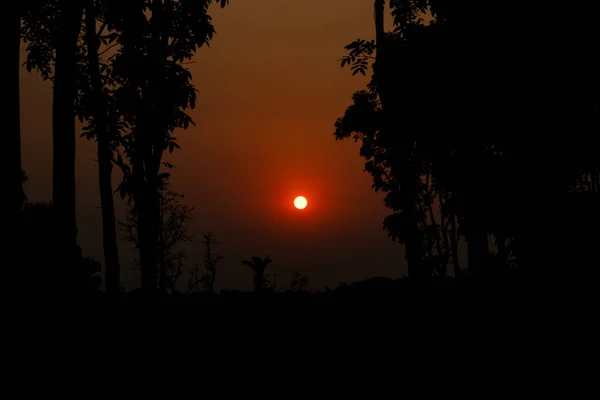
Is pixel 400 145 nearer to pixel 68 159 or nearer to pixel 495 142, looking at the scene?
pixel 495 142

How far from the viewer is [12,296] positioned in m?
8.47

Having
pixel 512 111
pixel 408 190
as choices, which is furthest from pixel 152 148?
pixel 512 111

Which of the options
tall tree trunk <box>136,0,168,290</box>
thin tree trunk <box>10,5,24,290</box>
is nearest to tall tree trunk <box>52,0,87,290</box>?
tall tree trunk <box>136,0,168,290</box>

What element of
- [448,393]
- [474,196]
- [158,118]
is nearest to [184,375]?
[448,393]

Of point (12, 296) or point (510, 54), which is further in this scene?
point (510, 54)

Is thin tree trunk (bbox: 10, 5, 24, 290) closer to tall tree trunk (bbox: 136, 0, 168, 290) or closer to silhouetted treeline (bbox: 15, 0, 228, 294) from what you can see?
silhouetted treeline (bbox: 15, 0, 228, 294)

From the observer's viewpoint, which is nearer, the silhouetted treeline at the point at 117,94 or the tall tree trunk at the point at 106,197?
the silhouetted treeline at the point at 117,94

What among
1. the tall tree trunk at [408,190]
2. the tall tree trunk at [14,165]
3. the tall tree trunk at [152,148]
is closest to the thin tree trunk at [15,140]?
the tall tree trunk at [14,165]

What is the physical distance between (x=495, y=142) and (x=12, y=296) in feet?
36.6

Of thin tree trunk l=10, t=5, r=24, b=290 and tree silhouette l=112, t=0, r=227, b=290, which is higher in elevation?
tree silhouette l=112, t=0, r=227, b=290

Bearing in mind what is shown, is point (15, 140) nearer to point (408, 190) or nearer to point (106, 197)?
point (106, 197)

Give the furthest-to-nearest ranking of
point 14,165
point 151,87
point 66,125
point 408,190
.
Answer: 1. point 408,190
2. point 151,87
3. point 66,125
4. point 14,165

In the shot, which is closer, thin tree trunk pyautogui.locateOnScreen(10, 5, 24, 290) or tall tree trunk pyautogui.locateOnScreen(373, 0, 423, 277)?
thin tree trunk pyautogui.locateOnScreen(10, 5, 24, 290)

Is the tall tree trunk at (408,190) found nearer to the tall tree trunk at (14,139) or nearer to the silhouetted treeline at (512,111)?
the silhouetted treeline at (512,111)
